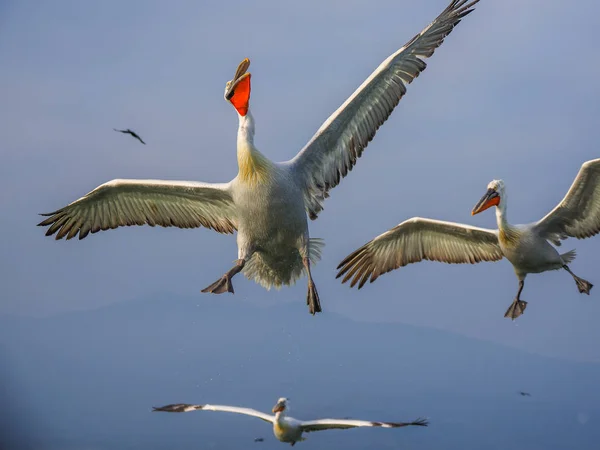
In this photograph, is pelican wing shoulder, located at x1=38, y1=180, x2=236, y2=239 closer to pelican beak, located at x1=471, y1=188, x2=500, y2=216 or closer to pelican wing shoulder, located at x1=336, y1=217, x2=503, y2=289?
pelican wing shoulder, located at x1=336, y1=217, x2=503, y2=289

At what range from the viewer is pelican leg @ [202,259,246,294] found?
8.05 metres

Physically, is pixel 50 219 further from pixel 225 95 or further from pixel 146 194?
pixel 225 95

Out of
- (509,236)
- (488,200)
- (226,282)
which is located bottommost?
(226,282)

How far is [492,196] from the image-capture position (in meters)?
11.0

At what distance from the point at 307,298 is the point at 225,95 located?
189cm

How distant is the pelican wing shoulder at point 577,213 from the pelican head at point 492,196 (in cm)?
59

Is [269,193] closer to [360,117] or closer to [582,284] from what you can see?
[360,117]

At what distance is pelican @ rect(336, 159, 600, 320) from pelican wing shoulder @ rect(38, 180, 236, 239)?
182 cm

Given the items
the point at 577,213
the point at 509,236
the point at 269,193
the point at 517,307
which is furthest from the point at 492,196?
the point at 269,193

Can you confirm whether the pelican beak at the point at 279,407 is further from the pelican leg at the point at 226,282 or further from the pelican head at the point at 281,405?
the pelican leg at the point at 226,282

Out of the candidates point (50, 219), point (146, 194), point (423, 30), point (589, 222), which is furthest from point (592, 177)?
point (50, 219)

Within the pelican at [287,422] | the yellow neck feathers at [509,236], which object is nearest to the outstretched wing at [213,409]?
the pelican at [287,422]

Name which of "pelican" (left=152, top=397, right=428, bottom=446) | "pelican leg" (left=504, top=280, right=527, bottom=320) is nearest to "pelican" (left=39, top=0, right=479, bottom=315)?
"pelican" (left=152, top=397, right=428, bottom=446)

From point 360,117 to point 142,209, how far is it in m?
2.25
